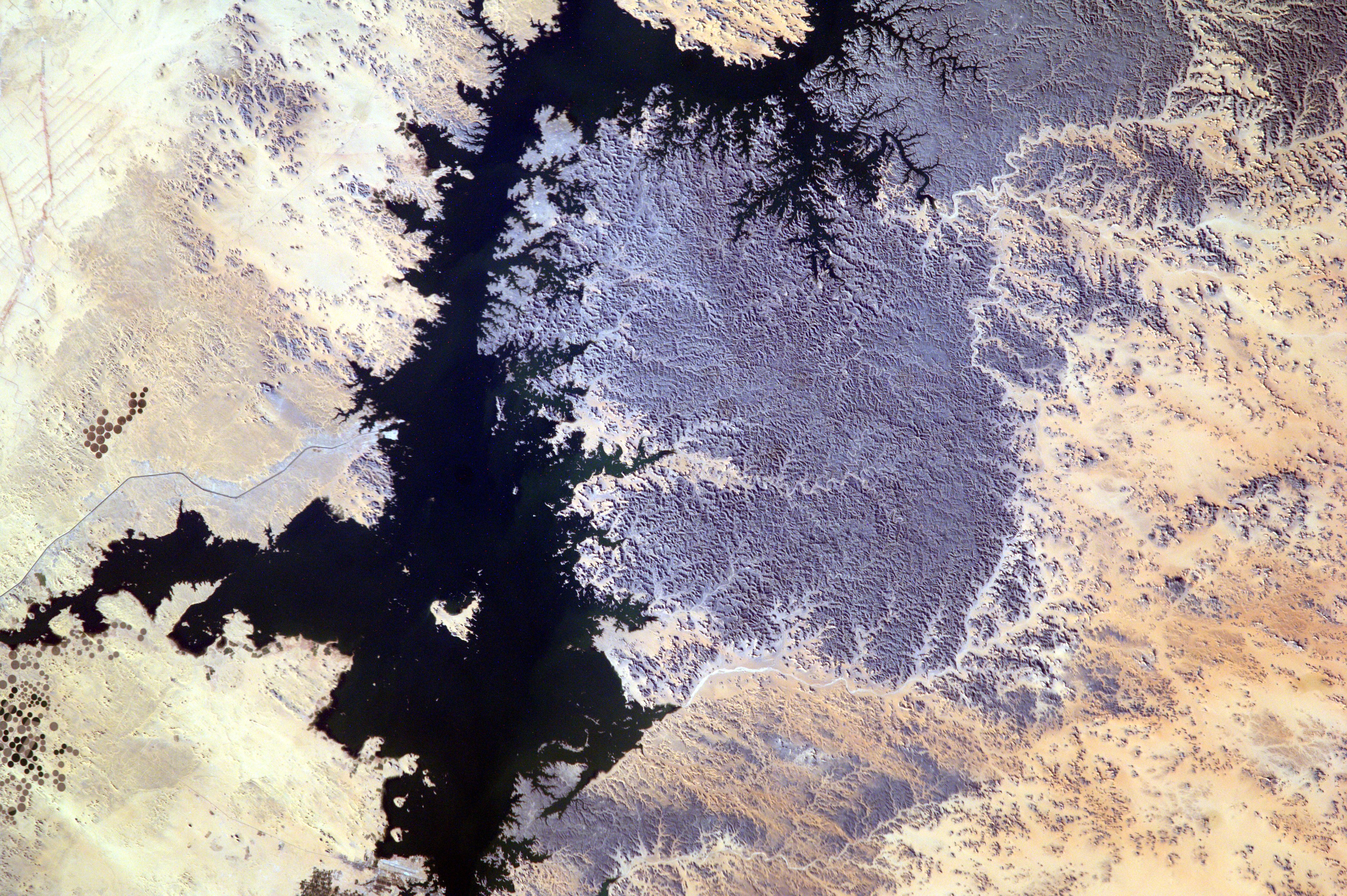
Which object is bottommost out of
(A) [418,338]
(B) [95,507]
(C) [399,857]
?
(C) [399,857]

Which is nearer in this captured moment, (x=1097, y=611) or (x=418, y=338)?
(x=1097, y=611)

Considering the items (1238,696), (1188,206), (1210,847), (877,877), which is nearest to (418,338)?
(877,877)

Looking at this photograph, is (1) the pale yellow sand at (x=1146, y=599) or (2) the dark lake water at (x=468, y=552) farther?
(2) the dark lake water at (x=468, y=552)

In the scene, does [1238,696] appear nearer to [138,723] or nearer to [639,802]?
[639,802]

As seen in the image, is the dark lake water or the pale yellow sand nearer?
the pale yellow sand

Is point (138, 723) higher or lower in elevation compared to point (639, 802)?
lower

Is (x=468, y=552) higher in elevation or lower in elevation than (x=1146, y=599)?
lower

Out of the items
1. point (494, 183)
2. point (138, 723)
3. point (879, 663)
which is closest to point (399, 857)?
point (138, 723)

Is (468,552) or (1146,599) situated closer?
(1146,599)
